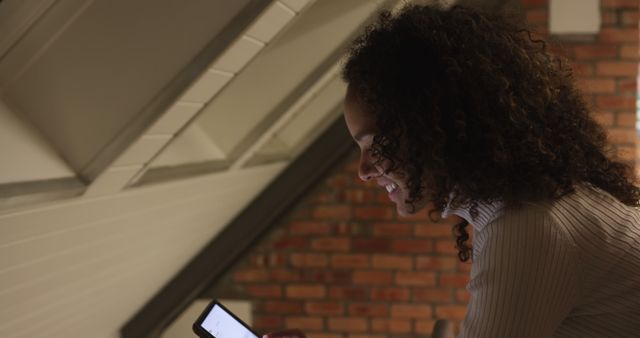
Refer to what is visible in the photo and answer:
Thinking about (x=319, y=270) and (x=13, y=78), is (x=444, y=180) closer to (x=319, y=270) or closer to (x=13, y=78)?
(x=13, y=78)

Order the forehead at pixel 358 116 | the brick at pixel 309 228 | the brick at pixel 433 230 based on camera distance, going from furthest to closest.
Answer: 1. the brick at pixel 309 228
2. the brick at pixel 433 230
3. the forehead at pixel 358 116

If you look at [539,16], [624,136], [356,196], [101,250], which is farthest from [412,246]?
[101,250]

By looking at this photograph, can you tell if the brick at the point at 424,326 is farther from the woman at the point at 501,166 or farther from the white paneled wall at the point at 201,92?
the woman at the point at 501,166

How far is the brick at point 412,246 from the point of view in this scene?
136 inches

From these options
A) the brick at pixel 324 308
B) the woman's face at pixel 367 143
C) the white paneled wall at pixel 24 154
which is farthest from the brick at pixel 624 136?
the white paneled wall at pixel 24 154

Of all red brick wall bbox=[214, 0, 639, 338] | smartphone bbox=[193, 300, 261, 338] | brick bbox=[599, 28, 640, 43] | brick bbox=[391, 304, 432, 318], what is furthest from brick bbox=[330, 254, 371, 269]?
smartphone bbox=[193, 300, 261, 338]

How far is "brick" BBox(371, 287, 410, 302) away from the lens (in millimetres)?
3500

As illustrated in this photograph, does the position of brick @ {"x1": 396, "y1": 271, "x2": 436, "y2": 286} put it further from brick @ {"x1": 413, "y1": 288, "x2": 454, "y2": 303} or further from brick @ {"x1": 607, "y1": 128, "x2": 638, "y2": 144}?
brick @ {"x1": 607, "y1": 128, "x2": 638, "y2": 144}

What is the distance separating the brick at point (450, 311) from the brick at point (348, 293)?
327 millimetres

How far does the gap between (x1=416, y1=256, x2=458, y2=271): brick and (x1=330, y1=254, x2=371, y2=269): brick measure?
0.76 feet

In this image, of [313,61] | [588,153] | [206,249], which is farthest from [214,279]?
[588,153]

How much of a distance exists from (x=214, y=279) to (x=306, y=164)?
2.11 feet

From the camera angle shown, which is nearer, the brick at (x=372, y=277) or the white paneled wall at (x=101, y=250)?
the white paneled wall at (x=101, y=250)

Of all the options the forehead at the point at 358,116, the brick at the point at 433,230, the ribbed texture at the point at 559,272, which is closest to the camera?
the ribbed texture at the point at 559,272
